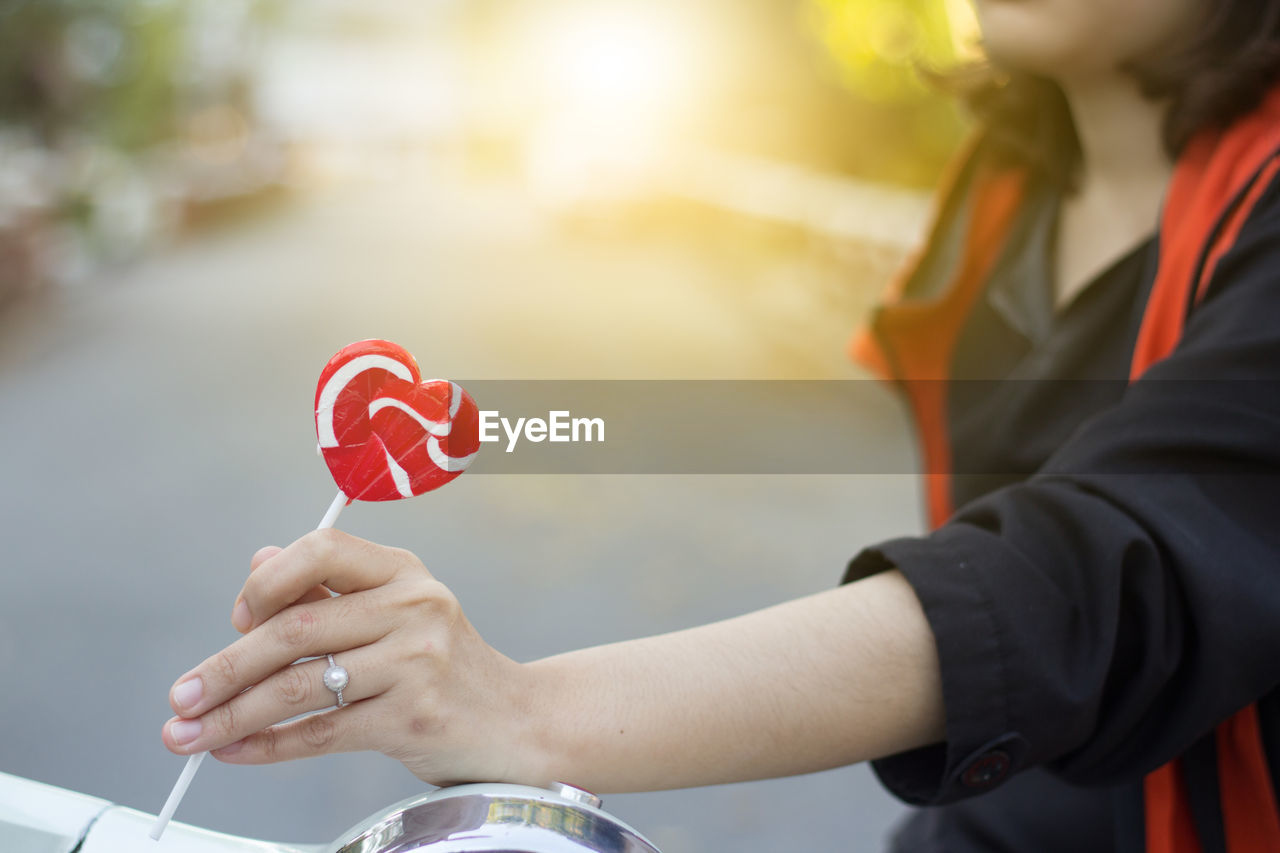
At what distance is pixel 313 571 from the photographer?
0.69 metres

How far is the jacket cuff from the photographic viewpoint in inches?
31.2

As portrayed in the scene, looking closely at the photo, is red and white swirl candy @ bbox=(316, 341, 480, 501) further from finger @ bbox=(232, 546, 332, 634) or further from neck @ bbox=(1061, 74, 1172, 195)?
neck @ bbox=(1061, 74, 1172, 195)

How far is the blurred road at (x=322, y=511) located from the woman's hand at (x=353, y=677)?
6.71 ft

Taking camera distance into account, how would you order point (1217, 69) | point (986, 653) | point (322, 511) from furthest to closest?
1. point (322, 511)
2. point (1217, 69)
3. point (986, 653)

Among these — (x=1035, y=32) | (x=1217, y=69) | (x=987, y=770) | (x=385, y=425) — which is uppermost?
(x=1035, y=32)

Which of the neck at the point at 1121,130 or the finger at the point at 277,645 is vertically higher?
the neck at the point at 1121,130

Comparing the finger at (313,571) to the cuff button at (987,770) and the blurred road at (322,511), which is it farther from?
the blurred road at (322,511)

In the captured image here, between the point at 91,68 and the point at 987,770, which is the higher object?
the point at 91,68

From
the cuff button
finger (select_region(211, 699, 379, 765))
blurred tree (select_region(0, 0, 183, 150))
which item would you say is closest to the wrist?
finger (select_region(211, 699, 379, 765))

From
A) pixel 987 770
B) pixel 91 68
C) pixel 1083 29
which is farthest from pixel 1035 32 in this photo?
pixel 91 68

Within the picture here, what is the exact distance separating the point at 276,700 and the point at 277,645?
4 cm

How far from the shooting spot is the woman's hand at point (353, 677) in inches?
27.4

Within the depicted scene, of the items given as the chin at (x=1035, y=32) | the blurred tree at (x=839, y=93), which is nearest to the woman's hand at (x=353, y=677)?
the chin at (x=1035, y=32)

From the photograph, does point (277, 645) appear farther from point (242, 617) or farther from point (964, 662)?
point (964, 662)
